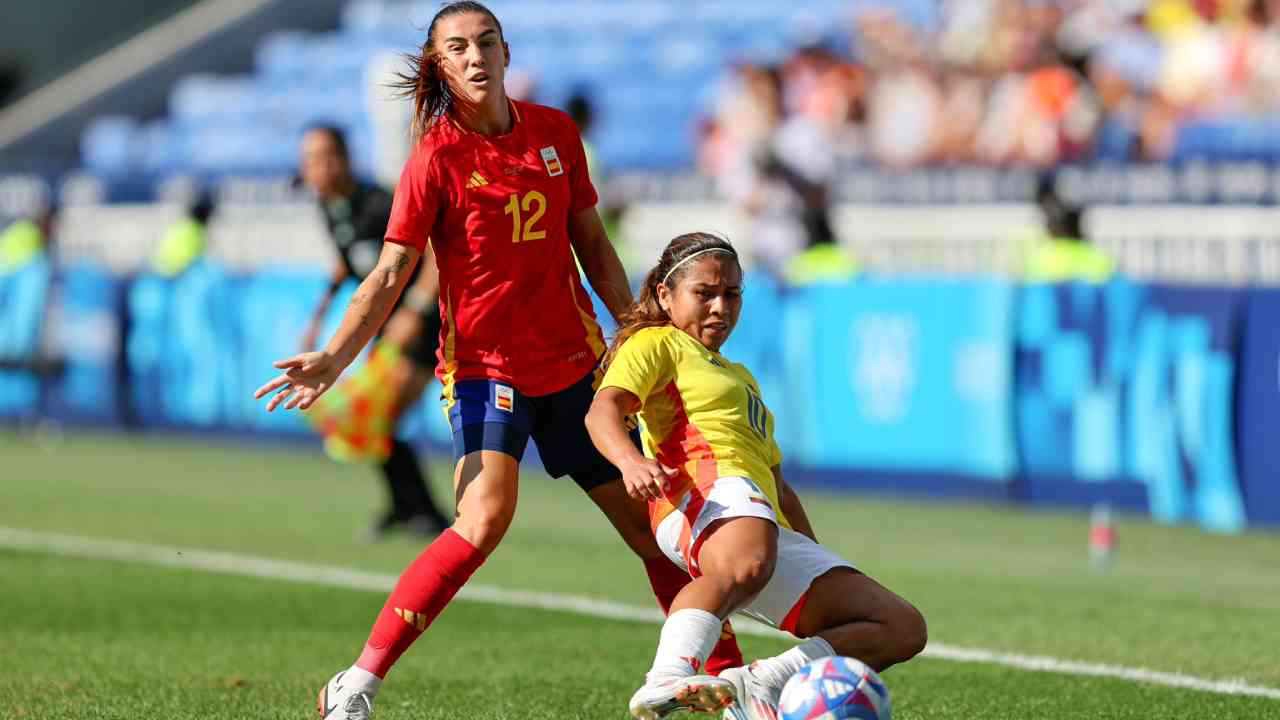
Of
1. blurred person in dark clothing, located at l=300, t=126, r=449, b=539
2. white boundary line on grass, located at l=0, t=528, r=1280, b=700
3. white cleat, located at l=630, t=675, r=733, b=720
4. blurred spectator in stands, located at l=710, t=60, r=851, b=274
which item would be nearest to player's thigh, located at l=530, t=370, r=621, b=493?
white cleat, located at l=630, t=675, r=733, b=720

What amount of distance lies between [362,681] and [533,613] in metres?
3.30

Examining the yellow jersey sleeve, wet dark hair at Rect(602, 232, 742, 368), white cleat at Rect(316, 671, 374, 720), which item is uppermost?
wet dark hair at Rect(602, 232, 742, 368)

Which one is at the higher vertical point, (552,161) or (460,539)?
(552,161)

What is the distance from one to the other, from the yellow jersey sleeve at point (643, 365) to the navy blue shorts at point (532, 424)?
43 centimetres

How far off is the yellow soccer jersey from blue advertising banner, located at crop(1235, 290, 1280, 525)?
7.59 metres

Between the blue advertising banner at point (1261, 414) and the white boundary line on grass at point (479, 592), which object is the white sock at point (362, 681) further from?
the blue advertising banner at point (1261, 414)

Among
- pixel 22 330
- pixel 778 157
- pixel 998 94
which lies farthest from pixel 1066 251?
pixel 22 330

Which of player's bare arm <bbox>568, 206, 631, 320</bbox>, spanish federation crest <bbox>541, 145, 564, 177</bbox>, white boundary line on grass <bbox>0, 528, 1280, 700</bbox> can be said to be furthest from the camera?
white boundary line on grass <bbox>0, 528, 1280, 700</bbox>

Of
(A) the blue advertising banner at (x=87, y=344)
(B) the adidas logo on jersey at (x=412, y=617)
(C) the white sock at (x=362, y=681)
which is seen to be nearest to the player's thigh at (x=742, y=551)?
(B) the adidas logo on jersey at (x=412, y=617)

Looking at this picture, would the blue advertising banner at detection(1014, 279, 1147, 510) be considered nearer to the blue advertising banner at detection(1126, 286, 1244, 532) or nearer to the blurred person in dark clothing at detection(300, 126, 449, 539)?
the blue advertising banner at detection(1126, 286, 1244, 532)

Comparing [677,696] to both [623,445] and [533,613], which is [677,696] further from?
[533,613]

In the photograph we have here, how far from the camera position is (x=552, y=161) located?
22.5 feet

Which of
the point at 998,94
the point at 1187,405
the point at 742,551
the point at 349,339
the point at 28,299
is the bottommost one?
the point at 1187,405

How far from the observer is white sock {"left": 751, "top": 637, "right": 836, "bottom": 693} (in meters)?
6.07
